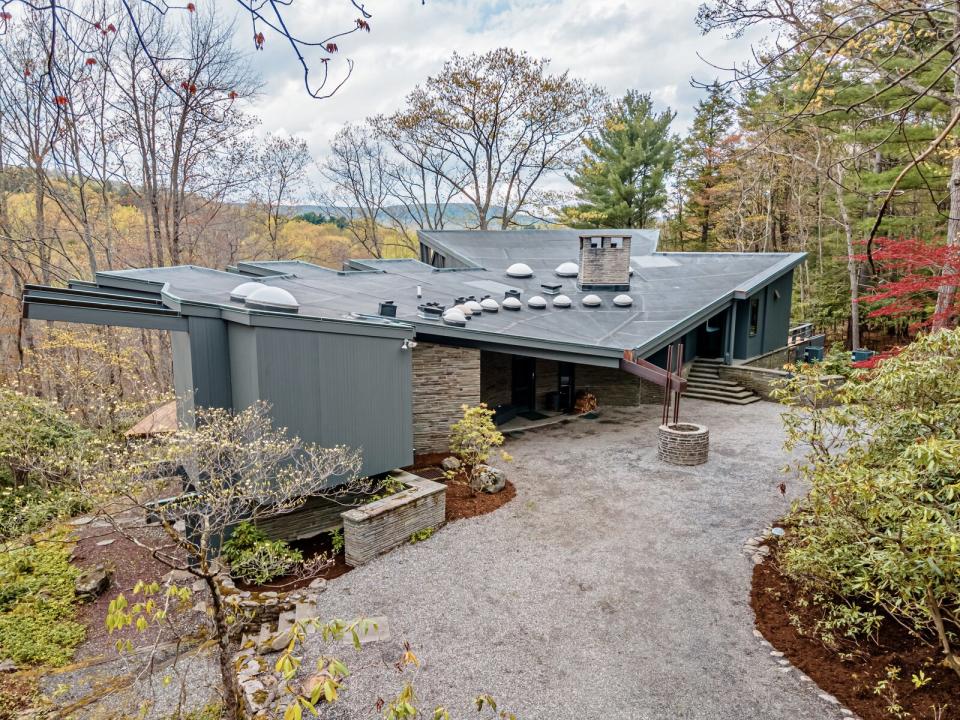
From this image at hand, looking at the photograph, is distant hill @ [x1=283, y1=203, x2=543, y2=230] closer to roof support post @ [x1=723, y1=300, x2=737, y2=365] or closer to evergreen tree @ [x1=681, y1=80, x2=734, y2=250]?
evergreen tree @ [x1=681, y1=80, x2=734, y2=250]

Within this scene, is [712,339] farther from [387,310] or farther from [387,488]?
[387,488]

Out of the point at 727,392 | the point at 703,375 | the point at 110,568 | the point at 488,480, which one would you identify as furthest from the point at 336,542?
the point at 703,375

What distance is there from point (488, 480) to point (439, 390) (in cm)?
252

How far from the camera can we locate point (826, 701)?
5168 millimetres

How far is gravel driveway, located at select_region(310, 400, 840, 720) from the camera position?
5.36 meters

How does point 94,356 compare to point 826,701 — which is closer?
point 826,701

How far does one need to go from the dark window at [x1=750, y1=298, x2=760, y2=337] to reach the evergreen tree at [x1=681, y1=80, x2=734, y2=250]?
557 inches

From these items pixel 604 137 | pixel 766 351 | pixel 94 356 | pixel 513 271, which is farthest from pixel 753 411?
pixel 604 137

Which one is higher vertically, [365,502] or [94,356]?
[94,356]

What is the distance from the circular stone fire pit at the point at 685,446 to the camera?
1121cm

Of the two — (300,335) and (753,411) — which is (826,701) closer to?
(300,335)

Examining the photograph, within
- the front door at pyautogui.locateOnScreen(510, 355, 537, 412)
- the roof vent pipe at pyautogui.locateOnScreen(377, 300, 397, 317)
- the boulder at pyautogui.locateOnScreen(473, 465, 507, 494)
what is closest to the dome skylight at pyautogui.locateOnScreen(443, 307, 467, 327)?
the roof vent pipe at pyautogui.locateOnScreen(377, 300, 397, 317)

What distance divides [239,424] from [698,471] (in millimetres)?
8356

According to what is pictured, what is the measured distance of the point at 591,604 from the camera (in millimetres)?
6781
